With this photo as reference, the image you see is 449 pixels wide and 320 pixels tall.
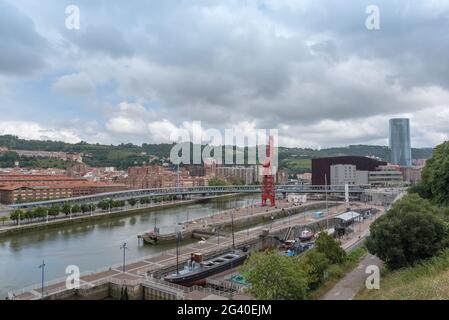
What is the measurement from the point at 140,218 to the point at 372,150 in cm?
13873

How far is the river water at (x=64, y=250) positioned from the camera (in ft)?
45.4

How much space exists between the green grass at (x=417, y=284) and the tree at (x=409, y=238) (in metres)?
0.50

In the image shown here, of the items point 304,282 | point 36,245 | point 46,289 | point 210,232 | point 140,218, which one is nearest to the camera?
point 304,282

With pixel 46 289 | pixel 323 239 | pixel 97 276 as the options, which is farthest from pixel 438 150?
pixel 46 289

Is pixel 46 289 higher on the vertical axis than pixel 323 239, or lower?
lower

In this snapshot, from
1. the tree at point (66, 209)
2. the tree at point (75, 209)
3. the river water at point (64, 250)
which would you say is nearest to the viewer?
the river water at point (64, 250)

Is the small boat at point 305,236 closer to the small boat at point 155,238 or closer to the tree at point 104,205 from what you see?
the small boat at point 155,238

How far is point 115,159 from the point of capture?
297 feet

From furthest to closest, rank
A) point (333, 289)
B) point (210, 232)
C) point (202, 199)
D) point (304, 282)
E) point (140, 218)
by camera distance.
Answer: point (202, 199) < point (140, 218) < point (210, 232) < point (333, 289) < point (304, 282)

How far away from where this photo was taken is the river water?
13852 mm

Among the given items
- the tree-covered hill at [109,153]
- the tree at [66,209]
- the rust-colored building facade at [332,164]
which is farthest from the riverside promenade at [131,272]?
the tree-covered hill at [109,153]
